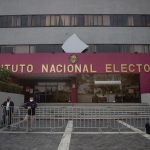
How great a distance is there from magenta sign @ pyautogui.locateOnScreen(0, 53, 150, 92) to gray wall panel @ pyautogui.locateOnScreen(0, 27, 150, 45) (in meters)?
5.22

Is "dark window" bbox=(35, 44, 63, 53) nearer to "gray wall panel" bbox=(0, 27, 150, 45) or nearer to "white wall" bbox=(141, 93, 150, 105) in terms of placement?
"gray wall panel" bbox=(0, 27, 150, 45)

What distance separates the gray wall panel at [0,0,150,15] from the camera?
113 feet

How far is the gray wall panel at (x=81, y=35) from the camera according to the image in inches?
1344

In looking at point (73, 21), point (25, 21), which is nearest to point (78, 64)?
point (73, 21)

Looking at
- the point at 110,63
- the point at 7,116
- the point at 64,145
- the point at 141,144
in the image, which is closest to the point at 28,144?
the point at 64,145

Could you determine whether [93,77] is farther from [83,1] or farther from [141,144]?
[141,144]

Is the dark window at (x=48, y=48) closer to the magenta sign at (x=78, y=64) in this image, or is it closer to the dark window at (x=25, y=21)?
the dark window at (x=25, y=21)

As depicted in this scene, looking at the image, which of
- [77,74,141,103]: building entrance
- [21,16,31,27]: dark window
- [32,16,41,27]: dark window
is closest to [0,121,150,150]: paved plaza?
[77,74,141,103]: building entrance

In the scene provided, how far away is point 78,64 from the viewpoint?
28.9 metres

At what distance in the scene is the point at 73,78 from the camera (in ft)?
104

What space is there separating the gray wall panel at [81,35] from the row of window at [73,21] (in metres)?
0.51

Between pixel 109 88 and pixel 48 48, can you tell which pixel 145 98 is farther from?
pixel 48 48

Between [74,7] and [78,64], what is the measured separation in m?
9.28

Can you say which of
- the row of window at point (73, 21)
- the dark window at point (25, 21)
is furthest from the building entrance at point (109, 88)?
the dark window at point (25, 21)
